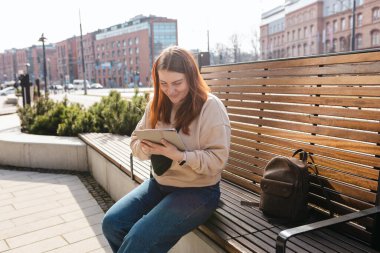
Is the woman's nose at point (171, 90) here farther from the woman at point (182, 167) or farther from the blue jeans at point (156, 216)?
the blue jeans at point (156, 216)

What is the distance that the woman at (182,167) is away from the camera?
2.34 metres

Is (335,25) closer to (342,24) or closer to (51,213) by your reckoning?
(342,24)

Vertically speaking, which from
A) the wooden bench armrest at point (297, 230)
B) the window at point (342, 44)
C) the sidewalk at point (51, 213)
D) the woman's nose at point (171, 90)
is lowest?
the sidewalk at point (51, 213)

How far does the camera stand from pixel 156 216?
2.29 metres

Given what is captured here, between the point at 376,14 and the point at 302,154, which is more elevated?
the point at 376,14

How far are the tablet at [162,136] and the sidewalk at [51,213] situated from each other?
1.60 m

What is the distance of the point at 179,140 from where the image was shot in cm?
236

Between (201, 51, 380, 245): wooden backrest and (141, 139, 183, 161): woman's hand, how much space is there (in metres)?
0.94

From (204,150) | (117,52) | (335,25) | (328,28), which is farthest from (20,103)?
(117,52)

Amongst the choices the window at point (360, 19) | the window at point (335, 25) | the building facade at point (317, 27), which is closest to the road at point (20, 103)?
the building facade at point (317, 27)

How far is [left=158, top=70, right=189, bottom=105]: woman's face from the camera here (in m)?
2.53

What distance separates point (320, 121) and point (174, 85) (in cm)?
103

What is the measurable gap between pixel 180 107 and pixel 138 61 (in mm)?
97002

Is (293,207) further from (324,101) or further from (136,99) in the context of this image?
(136,99)
